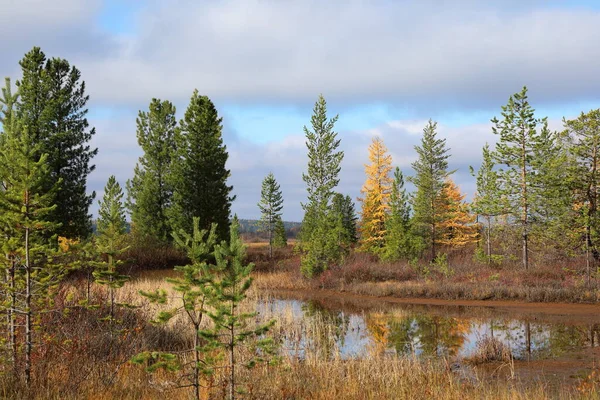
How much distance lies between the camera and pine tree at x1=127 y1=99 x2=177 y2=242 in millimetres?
38844

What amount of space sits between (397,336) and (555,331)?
17.3 ft

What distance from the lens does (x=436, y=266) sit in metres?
29.7

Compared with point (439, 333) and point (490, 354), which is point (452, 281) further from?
point (490, 354)

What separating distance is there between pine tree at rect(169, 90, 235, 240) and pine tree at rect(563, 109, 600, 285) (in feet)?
71.5

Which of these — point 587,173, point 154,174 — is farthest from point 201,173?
point 587,173

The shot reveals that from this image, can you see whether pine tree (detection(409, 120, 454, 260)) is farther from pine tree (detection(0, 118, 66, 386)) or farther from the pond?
pine tree (detection(0, 118, 66, 386))

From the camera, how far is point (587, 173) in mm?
24844

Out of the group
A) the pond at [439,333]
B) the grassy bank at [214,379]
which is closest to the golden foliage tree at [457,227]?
the pond at [439,333]

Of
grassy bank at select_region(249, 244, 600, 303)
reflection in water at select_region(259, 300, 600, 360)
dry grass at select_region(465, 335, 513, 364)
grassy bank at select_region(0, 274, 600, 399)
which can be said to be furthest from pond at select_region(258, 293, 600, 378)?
grassy bank at select_region(249, 244, 600, 303)

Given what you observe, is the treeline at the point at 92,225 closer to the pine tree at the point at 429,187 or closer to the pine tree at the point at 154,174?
the pine tree at the point at 154,174

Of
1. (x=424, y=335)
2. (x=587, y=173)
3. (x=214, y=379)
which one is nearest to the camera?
(x=214, y=379)

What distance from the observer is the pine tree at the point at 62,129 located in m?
28.1

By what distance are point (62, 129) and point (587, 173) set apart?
28.4 meters

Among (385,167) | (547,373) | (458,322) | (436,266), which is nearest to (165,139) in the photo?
(385,167)
